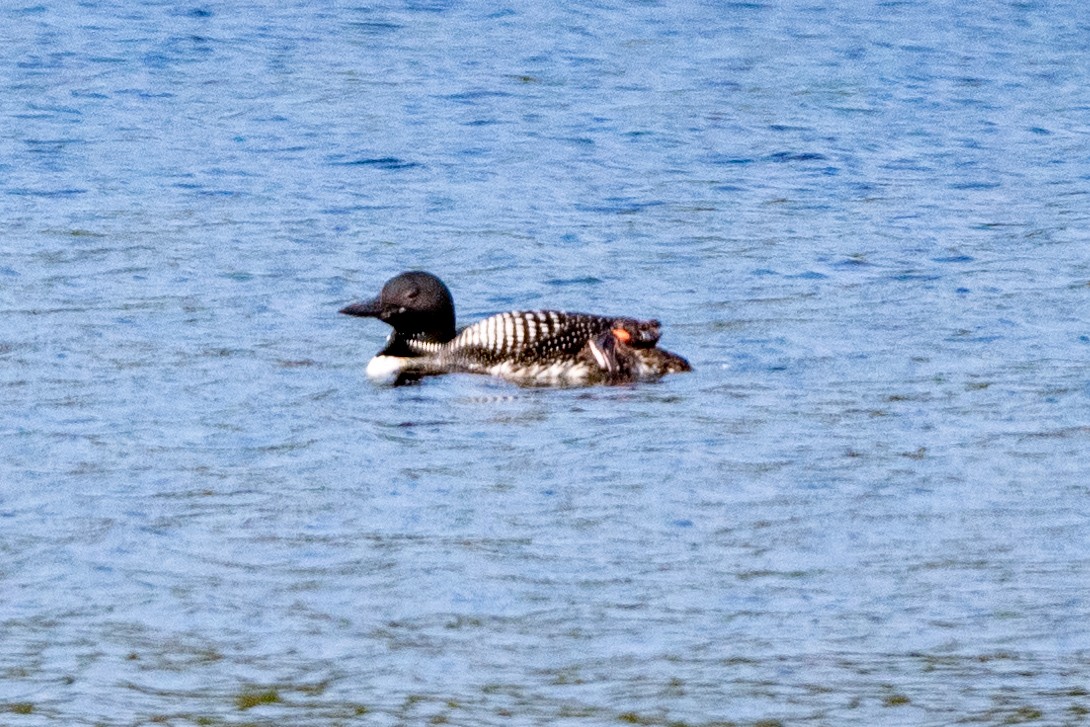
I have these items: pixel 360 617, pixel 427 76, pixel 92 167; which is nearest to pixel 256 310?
pixel 92 167

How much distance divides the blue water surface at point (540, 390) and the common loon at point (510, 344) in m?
0.19

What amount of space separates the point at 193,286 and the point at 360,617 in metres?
5.36

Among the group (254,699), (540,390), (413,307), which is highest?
(413,307)

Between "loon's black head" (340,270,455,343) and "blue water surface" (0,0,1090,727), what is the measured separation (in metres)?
0.34

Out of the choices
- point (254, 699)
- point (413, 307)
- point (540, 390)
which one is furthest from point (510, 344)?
point (254, 699)

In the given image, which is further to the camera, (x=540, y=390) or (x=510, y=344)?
(x=510, y=344)

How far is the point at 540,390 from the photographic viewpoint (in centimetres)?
1009

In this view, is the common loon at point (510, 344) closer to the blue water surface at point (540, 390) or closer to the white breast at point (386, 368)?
the white breast at point (386, 368)

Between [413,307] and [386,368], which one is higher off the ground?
[413,307]

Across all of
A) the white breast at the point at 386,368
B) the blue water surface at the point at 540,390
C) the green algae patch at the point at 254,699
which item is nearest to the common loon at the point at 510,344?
the white breast at the point at 386,368

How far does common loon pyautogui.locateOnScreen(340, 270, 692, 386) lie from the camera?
10.0 m

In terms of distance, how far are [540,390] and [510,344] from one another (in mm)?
296

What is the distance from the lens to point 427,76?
17.9 metres

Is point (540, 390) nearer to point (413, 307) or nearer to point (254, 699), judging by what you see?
point (413, 307)
